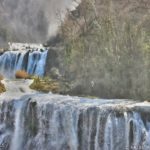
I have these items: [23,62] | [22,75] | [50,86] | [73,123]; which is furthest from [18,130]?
[23,62]

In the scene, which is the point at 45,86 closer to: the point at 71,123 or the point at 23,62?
the point at 71,123

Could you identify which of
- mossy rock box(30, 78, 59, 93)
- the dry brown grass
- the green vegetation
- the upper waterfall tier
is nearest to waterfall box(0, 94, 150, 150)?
the green vegetation

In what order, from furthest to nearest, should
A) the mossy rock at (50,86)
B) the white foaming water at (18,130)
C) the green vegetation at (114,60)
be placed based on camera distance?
the mossy rock at (50,86), the green vegetation at (114,60), the white foaming water at (18,130)

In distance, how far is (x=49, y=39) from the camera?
195 feet

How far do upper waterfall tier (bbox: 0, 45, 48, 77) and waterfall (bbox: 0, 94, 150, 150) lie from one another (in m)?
11.7

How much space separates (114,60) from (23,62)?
1357 cm

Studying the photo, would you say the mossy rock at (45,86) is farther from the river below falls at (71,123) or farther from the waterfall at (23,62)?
the waterfall at (23,62)

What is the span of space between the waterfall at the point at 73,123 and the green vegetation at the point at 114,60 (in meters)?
2.07

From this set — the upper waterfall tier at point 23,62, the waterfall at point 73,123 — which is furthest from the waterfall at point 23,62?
the waterfall at point 73,123

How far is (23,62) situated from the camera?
4097 cm

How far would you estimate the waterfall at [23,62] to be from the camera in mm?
39881

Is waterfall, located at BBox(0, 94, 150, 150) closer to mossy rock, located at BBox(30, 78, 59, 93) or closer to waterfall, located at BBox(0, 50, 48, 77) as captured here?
mossy rock, located at BBox(30, 78, 59, 93)

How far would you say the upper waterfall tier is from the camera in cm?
3988

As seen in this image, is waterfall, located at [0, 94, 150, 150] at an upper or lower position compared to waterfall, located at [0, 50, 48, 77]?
lower
